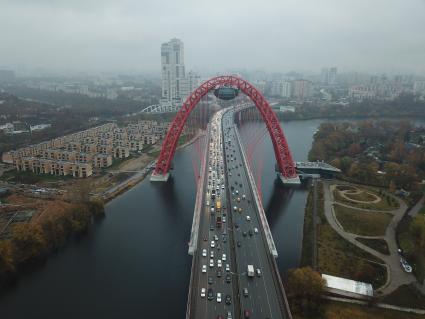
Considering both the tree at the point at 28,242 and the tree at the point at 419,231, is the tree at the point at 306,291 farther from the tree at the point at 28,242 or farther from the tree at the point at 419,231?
the tree at the point at 28,242

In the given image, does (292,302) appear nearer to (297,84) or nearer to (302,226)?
(302,226)

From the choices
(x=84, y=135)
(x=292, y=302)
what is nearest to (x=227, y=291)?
(x=292, y=302)

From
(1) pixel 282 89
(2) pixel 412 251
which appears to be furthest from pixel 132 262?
(1) pixel 282 89

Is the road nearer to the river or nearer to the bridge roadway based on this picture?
the bridge roadway

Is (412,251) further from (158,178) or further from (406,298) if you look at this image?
(158,178)

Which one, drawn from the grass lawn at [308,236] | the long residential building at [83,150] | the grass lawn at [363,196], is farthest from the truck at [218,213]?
the long residential building at [83,150]

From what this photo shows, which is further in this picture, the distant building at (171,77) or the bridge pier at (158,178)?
the distant building at (171,77)
